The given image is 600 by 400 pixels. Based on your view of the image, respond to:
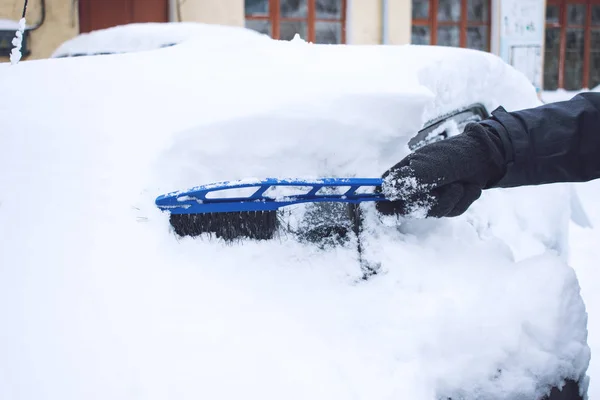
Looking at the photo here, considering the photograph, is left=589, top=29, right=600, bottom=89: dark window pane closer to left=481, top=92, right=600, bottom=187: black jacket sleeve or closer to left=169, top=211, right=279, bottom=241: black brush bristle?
left=481, top=92, right=600, bottom=187: black jacket sleeve

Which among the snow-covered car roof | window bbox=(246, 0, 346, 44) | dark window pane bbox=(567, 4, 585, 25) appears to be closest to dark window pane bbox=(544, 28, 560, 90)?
dark window pane bbox=(567, 4, 585, 25)

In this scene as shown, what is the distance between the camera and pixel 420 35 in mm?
9938

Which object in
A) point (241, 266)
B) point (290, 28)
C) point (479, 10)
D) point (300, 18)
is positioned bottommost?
point (241, 266)

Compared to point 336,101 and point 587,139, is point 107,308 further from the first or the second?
point 587,139

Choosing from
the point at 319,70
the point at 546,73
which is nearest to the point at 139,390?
the point at 319,70

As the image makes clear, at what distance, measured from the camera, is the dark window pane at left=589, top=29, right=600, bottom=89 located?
11.2m

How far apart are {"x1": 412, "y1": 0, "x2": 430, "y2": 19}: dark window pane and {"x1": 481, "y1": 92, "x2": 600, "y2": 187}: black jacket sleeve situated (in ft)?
27.9

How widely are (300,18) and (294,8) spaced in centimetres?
17

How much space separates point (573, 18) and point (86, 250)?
11.5m

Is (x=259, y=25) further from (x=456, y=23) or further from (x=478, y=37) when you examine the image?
(x=478, y=37)

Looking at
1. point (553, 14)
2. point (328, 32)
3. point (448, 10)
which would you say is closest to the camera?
point (328, 32)

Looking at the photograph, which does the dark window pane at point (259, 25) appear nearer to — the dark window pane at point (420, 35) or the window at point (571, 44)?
the dark window pane at point (420, 35)

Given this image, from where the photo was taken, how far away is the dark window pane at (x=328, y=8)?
936 cm

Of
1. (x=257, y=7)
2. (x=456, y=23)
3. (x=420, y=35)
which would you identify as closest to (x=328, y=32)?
(x=257, y=7)
